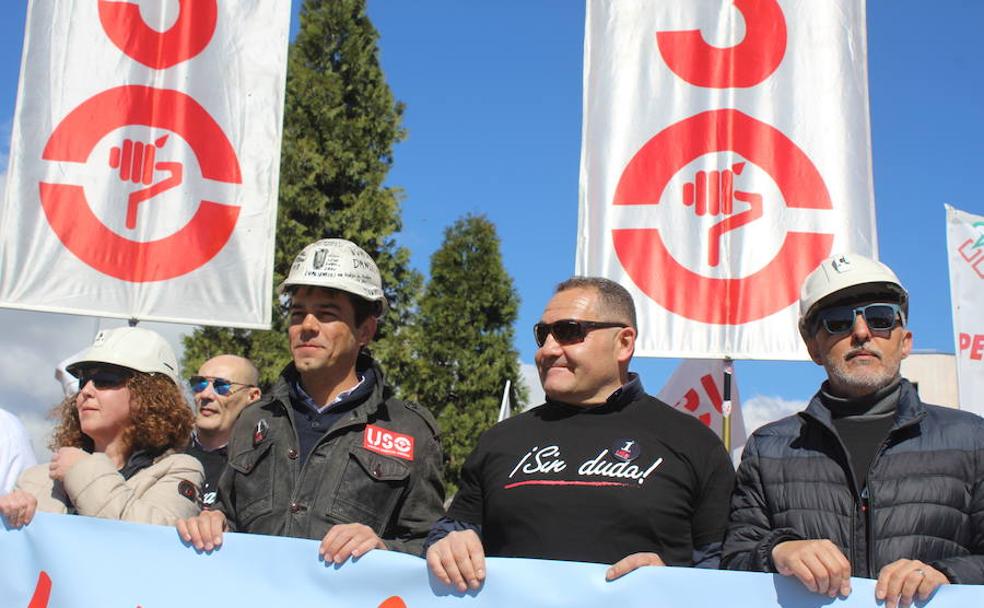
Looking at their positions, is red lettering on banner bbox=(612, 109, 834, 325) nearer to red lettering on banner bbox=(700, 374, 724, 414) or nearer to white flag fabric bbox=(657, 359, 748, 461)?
white flag fabric bbox=(657, 359, 748, 461)

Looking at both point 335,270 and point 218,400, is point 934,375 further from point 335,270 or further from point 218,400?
point 335,270

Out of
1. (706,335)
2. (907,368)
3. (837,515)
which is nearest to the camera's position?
(837,515)

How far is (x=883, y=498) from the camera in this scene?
2.51 metres

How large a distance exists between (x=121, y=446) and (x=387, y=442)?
92cm

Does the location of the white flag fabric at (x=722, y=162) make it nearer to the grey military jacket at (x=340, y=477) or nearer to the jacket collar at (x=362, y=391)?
the jacket collar at (x=362, y=391)

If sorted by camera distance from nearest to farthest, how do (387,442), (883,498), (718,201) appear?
(883,498) → (387,442) → (718,201)

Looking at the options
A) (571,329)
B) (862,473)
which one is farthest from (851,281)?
(571,329)

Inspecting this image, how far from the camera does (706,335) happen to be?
4.89 metres

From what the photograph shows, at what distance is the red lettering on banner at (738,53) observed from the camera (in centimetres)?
522

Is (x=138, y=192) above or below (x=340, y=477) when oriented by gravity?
above

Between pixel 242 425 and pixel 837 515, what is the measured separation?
1.92m

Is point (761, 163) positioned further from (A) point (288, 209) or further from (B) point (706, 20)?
(A) point (288, 209)

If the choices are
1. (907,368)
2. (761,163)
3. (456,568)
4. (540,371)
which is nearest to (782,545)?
(456,568)

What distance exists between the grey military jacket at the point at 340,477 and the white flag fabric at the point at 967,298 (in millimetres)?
5805
